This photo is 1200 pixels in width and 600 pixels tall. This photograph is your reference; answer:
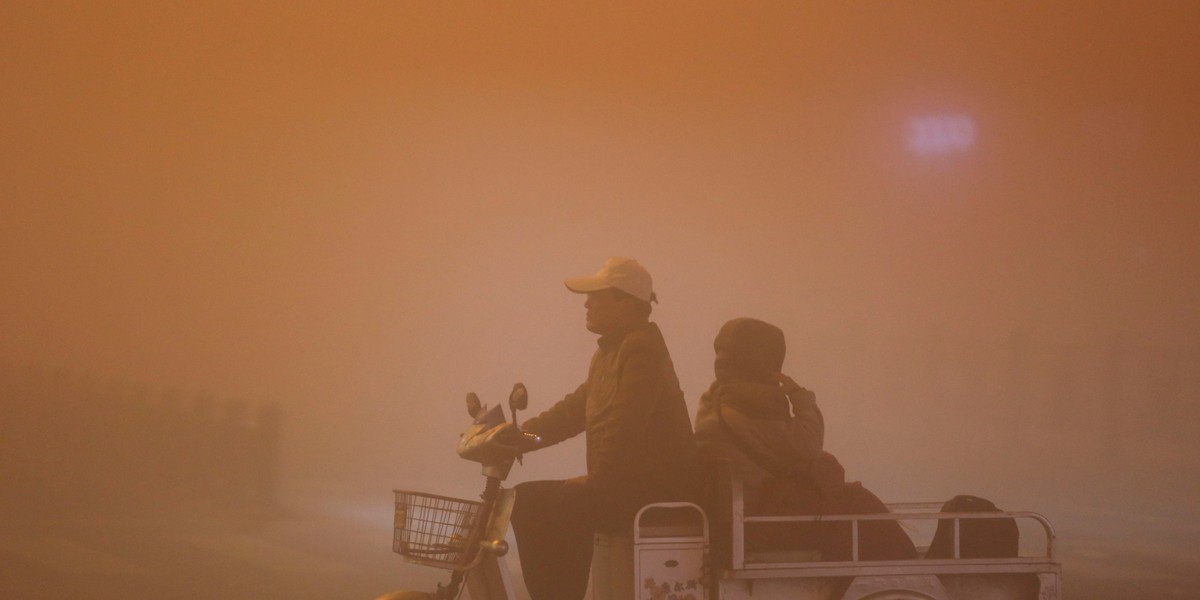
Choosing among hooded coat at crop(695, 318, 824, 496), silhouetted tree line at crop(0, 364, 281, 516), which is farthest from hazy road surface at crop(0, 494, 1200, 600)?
hooded coat at crop(695, 318, 824, 496)

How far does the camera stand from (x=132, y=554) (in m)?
6.84

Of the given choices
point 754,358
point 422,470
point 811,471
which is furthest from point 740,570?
point 422,470

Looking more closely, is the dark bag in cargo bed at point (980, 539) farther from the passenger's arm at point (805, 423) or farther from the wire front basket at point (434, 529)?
the wire front basket at point (434, 529)

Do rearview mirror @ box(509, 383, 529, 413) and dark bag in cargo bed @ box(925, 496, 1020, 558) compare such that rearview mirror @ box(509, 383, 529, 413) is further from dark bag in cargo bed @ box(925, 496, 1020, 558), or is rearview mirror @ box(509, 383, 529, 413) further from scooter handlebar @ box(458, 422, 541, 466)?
dark bag in cargo bed @ box(925, 496, 1020, 558)

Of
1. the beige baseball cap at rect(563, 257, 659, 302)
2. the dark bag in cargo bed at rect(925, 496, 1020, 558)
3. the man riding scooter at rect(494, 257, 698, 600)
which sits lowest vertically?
the dark bag in cargo bed at rect(925, 496, 1020, 558)

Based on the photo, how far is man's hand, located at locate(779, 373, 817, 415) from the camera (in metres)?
3.05

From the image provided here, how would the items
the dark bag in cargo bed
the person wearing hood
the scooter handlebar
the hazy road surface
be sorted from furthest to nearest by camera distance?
the hazy road surface
the dark bag in cargo bed
the person wearing hood
the scooter handlebar

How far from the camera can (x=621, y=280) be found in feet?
10.1

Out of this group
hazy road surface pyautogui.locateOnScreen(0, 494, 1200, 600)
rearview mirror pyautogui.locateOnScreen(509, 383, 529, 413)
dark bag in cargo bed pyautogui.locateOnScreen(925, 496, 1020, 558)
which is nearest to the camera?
rearview mirror pyautogui.locateOnScreen(509, 383, 529, 413)

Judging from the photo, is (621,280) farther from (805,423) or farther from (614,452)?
(805,423)

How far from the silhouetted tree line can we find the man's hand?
16.3 feet

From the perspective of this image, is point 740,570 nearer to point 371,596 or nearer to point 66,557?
point 371,596

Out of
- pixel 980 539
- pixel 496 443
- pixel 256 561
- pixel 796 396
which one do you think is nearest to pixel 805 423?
pixel 796 396

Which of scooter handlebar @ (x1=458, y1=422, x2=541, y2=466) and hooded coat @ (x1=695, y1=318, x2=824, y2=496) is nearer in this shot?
scooter handlebar @ (x1=458, y1=422, x2=541, y2=466)
